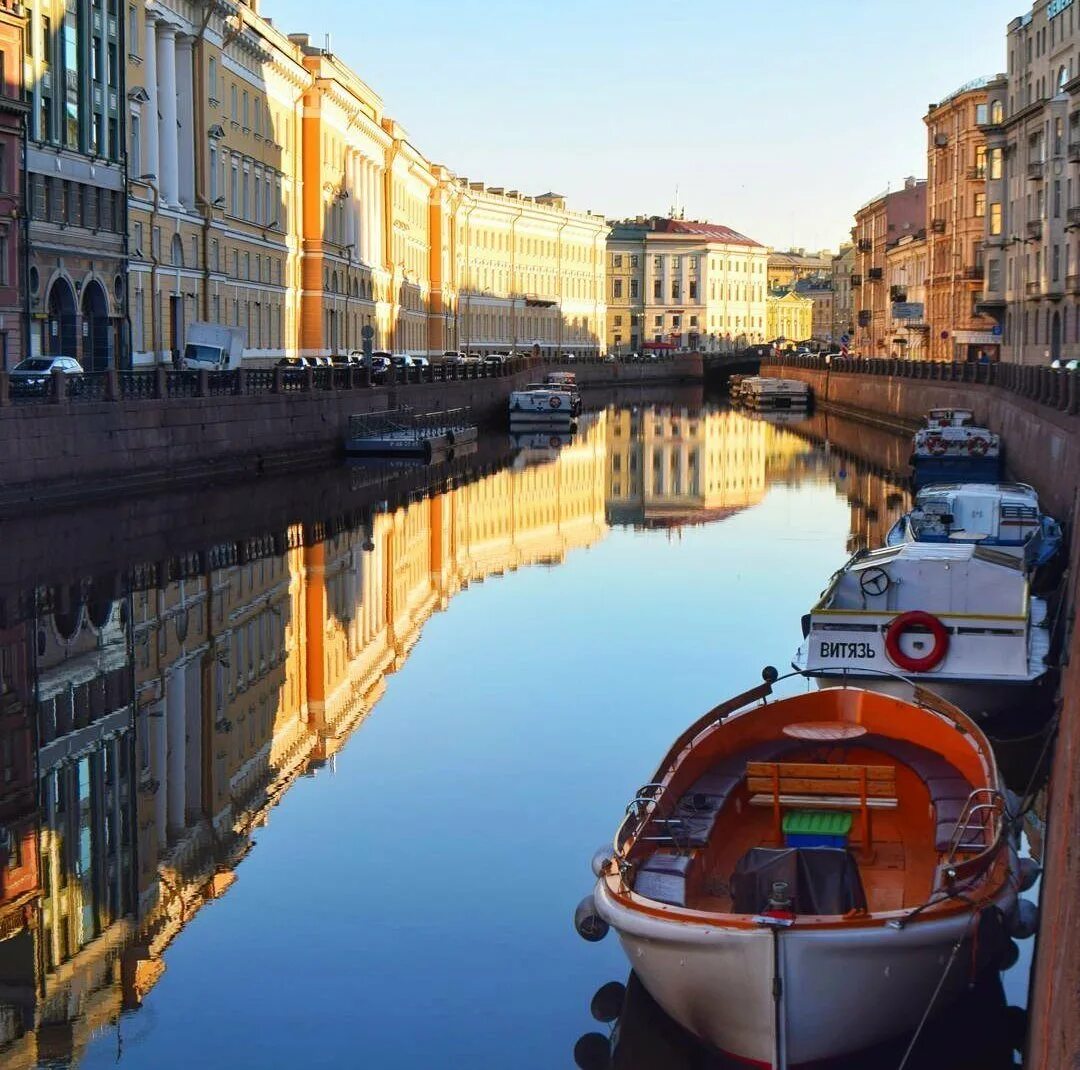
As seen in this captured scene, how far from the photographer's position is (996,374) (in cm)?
6003

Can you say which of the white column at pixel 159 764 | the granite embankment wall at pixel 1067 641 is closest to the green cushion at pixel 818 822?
the granite embankment wall at pixel 1067 641

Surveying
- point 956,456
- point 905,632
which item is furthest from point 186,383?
point 905,632

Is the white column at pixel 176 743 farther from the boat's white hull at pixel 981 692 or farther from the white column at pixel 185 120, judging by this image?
the white column at pixel 185 120

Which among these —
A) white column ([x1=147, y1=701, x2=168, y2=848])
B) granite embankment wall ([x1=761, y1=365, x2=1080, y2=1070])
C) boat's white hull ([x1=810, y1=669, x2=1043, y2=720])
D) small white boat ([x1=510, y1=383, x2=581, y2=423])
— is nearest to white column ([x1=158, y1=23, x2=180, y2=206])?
small white boat ([x1=510, y1=383, x2=581, y2=423])

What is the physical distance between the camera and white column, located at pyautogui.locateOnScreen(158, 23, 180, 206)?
59500 mm

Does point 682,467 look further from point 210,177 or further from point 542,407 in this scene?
point 542,407

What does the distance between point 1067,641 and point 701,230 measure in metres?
172

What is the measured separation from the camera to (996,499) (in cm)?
2914

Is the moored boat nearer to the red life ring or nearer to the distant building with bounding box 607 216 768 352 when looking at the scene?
the red life ring

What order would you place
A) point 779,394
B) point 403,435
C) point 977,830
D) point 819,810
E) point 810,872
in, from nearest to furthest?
point 810,872 → point 977,830 → point 819,810 → point 403,435 → point 779,394

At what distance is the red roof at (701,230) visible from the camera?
184125 mm

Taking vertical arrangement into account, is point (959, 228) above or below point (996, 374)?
above

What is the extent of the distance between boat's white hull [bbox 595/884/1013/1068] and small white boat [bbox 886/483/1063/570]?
1508 centimetres

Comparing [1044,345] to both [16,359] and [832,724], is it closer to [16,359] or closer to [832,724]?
[16,359]
